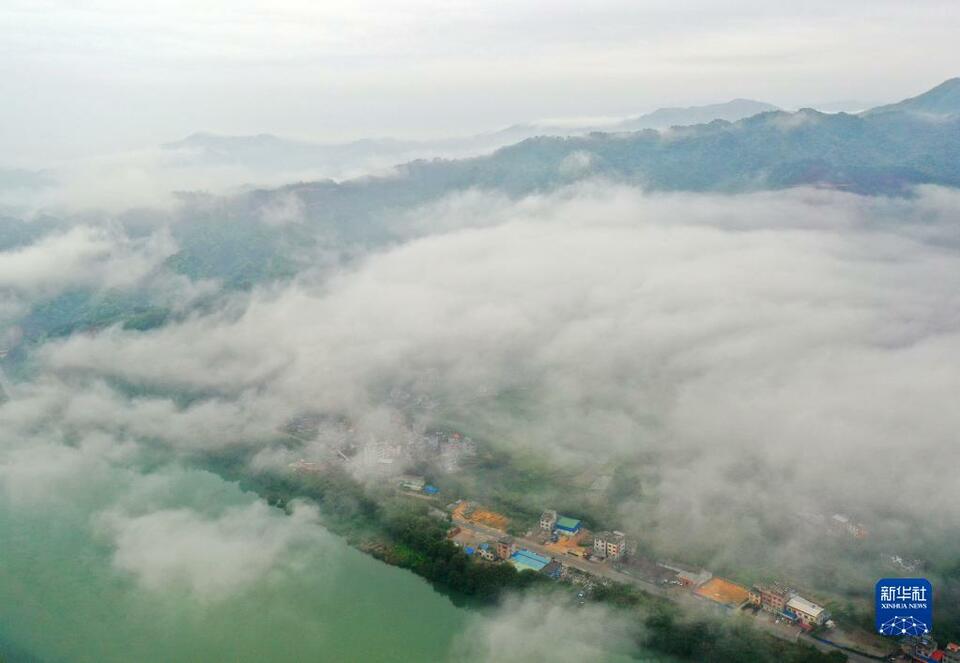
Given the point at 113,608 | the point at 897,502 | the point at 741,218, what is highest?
the point at 741,218

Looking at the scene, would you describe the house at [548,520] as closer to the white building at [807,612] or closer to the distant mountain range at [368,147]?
the white building at [807,612]

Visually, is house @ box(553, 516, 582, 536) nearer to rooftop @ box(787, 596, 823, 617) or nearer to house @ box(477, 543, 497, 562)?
house @ box(477, 543, 497, 562)

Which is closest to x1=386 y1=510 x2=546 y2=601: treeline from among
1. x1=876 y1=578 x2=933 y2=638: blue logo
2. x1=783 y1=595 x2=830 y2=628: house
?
x1=783 y1=595 x2=830 y2=628: house

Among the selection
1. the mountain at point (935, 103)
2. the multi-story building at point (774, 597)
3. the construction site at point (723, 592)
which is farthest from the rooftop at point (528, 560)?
the mountain at point (935, 103)

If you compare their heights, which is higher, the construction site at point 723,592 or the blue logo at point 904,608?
the blue logo at point 904,608

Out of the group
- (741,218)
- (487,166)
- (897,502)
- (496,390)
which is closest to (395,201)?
(487,166)

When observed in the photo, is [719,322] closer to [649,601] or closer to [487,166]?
[649,601]

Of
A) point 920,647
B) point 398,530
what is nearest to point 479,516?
point 398,530
